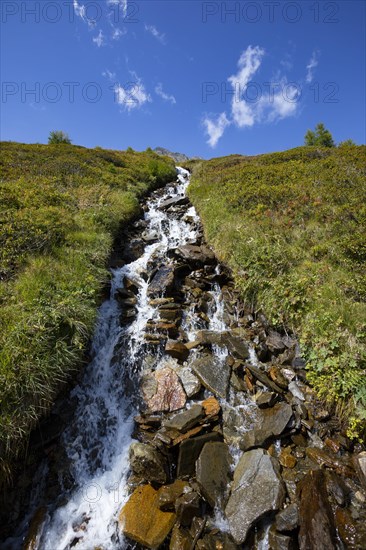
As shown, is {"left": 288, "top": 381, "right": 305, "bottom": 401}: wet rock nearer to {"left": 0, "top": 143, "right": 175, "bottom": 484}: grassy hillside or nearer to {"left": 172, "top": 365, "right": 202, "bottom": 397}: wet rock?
{"left": 172, "top": 365, "right": 202, "bottom": 397}: wet rock

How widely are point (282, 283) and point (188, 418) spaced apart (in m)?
4.59

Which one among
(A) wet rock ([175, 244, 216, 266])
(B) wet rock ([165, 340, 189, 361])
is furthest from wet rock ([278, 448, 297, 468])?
(A) wet rock ([175, 244, 216, 266])

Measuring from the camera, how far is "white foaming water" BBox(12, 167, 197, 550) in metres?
4.80

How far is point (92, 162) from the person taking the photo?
977 inches

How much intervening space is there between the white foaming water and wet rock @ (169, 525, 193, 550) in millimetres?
909

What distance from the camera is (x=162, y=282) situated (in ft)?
33.5

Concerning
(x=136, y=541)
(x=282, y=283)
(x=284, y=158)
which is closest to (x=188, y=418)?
(x=136, y=541)

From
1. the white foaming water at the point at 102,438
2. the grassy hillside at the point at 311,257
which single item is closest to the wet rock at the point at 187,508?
the white foaming water at the point at 102,438

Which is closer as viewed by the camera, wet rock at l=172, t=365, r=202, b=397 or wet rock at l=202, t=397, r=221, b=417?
wet rock at l=202, t=397, r=221, b=417

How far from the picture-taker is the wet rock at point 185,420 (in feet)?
19.0

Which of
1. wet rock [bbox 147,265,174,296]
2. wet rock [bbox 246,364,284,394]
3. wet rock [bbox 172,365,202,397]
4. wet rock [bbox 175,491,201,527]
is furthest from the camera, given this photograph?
wet rock [bbox 147,265,174,296]

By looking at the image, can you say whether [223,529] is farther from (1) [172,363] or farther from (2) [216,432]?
(1) [172,363]

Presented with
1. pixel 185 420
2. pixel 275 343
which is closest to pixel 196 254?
pixel 275 343

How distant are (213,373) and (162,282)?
4.24m
